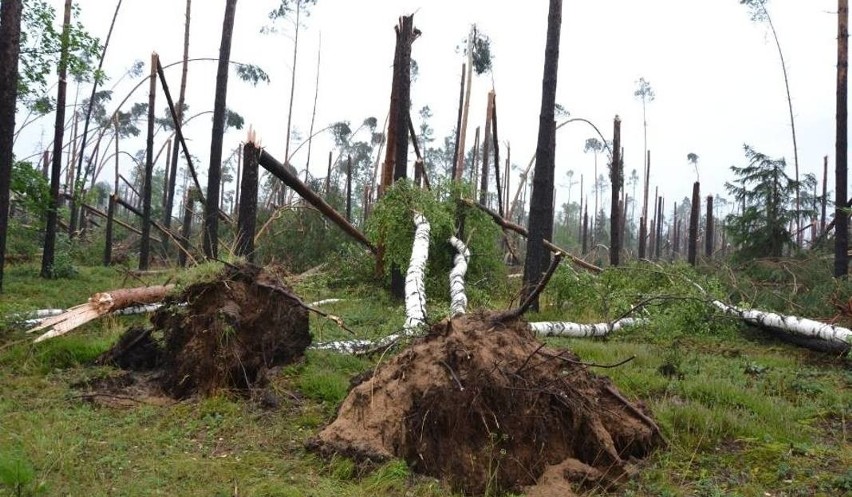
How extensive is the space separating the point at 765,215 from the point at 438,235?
10.6 m

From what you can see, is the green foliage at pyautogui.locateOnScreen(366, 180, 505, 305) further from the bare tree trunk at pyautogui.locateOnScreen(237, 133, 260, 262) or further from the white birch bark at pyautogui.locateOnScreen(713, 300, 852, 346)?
the white birch bark at pyautogui.locateOnScreen(713, 300, 852, 346)

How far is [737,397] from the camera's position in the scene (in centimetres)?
531

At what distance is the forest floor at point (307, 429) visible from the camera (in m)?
3.72

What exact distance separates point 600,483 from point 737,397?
6.66 feet

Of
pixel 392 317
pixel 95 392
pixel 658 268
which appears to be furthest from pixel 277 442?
pixel 658 268

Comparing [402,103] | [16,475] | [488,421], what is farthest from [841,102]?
[16,475]

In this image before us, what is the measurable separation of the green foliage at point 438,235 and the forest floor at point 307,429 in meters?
3.68

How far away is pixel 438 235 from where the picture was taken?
432 inches

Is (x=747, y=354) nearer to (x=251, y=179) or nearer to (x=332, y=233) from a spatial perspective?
(x=251, y=179)

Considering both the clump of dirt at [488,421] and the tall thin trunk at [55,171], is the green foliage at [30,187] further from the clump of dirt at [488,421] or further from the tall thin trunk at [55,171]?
the clump of dirt at [488,421]

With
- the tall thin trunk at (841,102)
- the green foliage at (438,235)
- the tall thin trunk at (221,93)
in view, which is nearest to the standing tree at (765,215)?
the tall thin trunk at (841,102)

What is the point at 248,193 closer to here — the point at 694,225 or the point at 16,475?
the point at 16,475

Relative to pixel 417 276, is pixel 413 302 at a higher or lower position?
lower

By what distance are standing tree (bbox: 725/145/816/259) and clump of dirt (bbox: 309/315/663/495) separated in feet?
45.7
